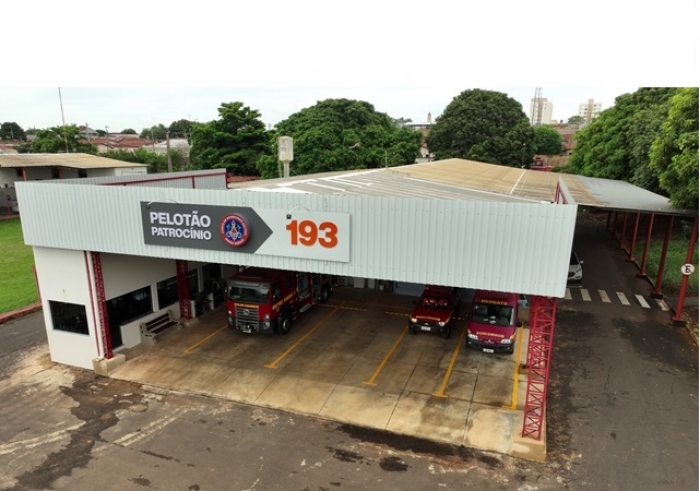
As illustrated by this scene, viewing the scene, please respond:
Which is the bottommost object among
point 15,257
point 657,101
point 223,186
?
point 15,257

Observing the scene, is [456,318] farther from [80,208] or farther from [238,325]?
[80,208]

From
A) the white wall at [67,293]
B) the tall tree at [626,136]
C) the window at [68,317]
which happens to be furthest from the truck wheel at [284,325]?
the tall tree at [626,136]

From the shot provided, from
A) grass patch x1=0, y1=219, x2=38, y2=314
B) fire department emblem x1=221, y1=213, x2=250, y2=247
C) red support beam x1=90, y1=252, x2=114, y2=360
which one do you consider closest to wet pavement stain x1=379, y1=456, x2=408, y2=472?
fire department emblem x1=221, y1=213, x2=250, y2=247

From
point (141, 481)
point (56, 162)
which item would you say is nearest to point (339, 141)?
point (56, 162)

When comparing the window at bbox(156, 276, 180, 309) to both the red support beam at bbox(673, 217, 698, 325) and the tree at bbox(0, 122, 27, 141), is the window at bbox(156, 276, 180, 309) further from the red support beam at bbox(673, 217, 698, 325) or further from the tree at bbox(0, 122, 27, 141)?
the tree at bbox(0, 122, 27, 141)

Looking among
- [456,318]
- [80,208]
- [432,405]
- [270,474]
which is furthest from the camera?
[456,318]

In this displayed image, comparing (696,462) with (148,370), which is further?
(148,370)

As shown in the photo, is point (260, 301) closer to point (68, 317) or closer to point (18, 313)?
point (68, 317)

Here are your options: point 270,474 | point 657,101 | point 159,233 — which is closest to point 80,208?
point 159,233
